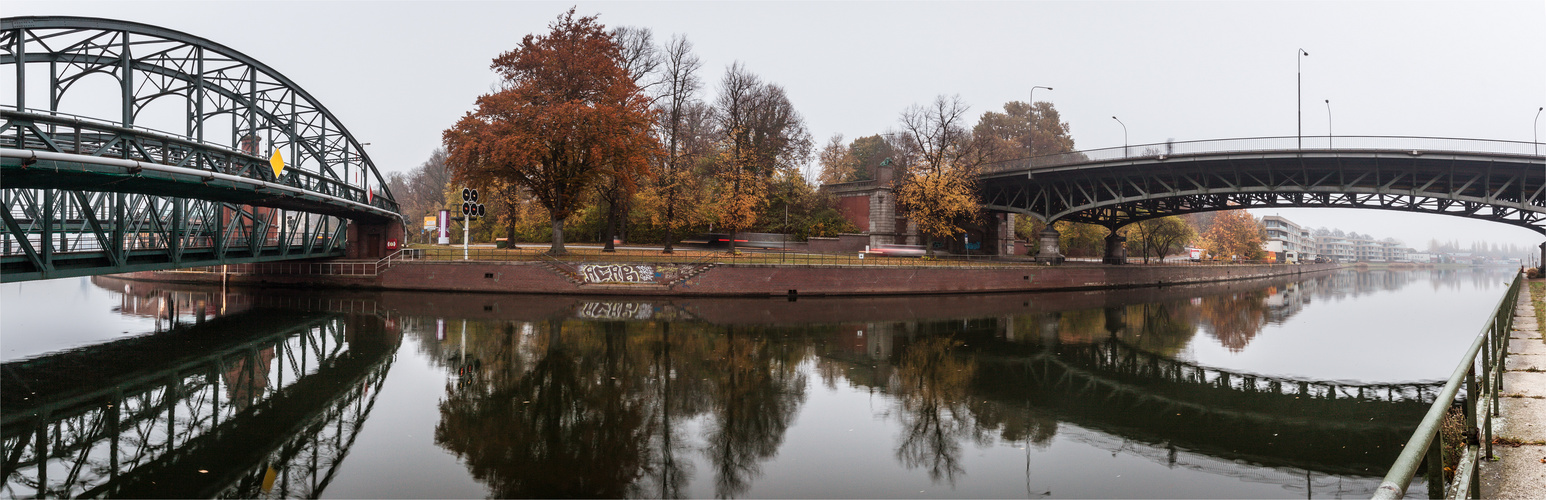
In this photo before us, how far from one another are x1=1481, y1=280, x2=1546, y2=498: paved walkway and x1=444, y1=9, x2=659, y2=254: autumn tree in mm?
A: 35602

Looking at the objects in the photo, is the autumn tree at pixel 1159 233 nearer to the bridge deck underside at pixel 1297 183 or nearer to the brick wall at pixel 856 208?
the bridge deck underside at pixel 1297 183

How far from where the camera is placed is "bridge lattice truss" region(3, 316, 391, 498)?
9.57 metres

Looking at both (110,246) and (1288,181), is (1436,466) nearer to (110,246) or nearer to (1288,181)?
(110,246)

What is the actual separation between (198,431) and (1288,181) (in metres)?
56.1

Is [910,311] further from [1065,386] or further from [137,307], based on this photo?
[137,307]

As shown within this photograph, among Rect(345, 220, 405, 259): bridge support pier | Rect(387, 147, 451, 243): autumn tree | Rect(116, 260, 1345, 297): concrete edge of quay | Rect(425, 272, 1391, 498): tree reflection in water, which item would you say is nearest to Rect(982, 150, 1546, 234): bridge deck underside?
Rect(116, 260, 1345, 297): concrete edge of quay

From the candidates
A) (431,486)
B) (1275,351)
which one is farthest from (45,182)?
(1275,351)

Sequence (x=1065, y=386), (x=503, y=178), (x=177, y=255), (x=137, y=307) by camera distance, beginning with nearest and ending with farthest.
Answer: (x=1065, y=386) < (x=177, y=255) < (x=137, y=307) < (x=503, y=178)

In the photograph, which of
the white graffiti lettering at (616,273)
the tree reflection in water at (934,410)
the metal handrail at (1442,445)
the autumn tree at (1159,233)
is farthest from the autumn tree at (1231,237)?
the metal handrail at (1442,445)

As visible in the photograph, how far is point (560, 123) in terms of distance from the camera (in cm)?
3822

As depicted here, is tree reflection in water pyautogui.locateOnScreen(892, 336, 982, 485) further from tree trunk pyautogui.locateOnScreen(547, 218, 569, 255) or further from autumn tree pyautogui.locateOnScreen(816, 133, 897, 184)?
autumn tree pyautogui.locateOnScreen(816, 133, 897, 184)

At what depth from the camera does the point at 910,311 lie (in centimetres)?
3478

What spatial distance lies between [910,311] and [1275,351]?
1488 cm

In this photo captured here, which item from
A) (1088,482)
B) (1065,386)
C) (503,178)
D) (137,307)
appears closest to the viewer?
(1088,482)
